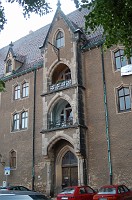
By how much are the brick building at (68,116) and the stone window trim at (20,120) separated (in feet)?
0.32

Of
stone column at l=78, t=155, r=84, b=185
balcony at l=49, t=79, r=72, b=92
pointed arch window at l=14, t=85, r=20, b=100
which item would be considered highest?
pointed arch window at l=14, t=85, r=20, b=100

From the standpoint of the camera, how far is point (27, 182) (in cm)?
2480

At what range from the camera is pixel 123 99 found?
828 inches

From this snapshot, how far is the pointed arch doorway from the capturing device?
74.3 feet

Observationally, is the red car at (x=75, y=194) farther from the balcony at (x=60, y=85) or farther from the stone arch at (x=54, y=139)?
the balcony at (x=60, y=85)

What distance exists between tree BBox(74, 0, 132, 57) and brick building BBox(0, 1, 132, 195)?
10.0m

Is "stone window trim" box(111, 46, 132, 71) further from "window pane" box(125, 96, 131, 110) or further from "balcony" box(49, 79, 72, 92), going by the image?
"balcony" box(49, 79, 72, 92)

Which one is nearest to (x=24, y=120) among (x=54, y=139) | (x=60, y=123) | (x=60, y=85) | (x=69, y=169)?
(x=60, y=123)

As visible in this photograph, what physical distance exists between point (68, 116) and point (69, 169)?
14.8 ft

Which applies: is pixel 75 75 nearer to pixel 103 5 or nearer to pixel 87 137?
pixel 87 137

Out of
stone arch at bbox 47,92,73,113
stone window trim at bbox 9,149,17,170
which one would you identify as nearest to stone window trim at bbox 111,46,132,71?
stone arch at bbox 47,92,73,113

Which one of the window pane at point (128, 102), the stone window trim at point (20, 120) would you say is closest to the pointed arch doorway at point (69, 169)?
the stone window trim at point (20, 120)

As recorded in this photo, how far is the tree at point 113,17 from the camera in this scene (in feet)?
33.6

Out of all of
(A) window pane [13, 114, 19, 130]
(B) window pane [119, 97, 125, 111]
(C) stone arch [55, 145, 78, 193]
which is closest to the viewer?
(B) window pane [119, 97, 125, 111]
